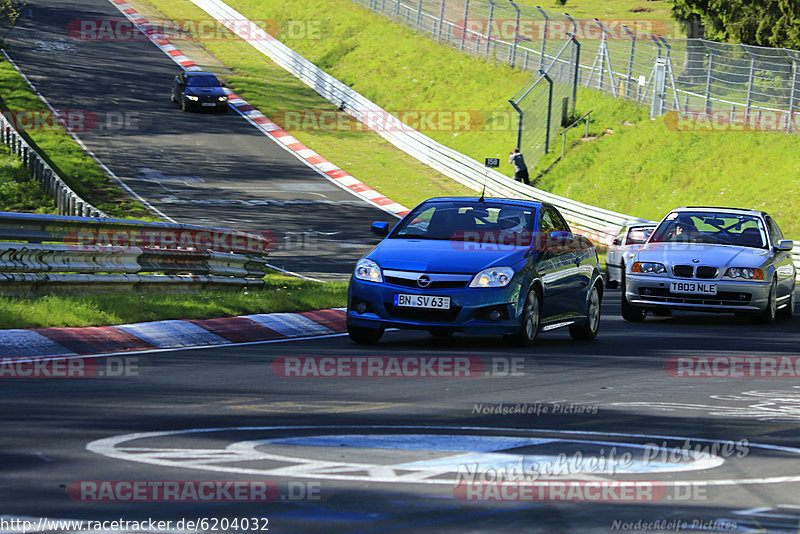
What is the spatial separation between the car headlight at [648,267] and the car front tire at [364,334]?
15.8 feet

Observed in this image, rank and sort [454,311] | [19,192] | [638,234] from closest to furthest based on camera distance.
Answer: [454,311] → [638,234] → [19,192]

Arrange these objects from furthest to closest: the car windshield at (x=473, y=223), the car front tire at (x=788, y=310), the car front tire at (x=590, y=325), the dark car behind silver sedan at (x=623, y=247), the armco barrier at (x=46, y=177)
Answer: the armco barrier at (x=46, y=177) → the dark car behind silver sedan at (x=623, y=247) → the car front tire at (x=788, y=310) → the car front tire at (x=590, y=325) → the car windshield at (x=473, y=223)

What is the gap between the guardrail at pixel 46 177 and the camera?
24812mm

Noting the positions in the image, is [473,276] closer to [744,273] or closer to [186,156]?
[744,273]

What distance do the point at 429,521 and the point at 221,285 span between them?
1133cm

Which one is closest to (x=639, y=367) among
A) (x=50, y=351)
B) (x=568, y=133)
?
(x=50, y=351)

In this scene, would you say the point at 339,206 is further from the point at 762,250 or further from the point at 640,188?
the point at 762,250

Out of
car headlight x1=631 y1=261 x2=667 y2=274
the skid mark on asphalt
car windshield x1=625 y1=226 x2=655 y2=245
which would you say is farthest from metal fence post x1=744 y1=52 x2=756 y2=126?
the skid mark on asphalt

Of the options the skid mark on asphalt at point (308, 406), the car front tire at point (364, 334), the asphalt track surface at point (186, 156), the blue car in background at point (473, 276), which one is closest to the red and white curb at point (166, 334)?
the car front tire at point (364, 334)

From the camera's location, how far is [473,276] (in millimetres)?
11617

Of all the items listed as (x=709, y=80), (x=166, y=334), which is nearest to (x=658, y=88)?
(x=709, y=80)

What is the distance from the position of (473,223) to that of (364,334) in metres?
1.72

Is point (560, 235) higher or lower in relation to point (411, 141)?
lower

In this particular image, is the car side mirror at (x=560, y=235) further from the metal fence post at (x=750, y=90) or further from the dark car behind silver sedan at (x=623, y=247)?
the metal fence post at (x=750, y=90)
